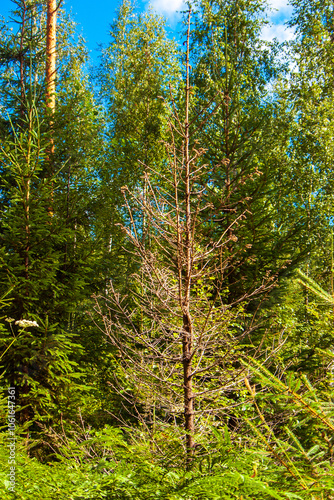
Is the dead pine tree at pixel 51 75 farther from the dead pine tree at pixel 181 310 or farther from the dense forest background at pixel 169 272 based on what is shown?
the dead pine tree at pixel 181 310

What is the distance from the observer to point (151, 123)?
12648 mm

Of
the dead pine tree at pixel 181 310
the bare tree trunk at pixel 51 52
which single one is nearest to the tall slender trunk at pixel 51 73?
the bare tree trunk at pixel 51 52

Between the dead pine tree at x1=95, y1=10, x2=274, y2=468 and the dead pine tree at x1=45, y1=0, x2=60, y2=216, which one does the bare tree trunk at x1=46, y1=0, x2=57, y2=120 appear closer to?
the dead pine tree at x1=45, y1=0, x2=60, y2=216

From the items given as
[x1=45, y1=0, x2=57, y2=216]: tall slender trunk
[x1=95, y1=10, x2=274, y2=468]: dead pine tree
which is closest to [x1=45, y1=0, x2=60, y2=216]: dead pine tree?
[x1=45, y1=0, x2=57, y2=216]: tall slender trunk

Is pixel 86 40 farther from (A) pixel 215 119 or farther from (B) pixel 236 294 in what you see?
(B) pixel 236 294

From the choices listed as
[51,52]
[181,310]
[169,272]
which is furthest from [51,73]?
[181,310]

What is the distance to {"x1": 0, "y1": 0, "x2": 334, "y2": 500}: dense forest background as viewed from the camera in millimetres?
2066

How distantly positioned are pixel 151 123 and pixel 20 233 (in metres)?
8.75

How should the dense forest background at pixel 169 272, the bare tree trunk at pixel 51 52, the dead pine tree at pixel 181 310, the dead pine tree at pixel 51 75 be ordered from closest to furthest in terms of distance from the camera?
the dense forest background at pixel 169 272 < the dead pine tree at pixel 181 310 < the dead pine tree at pixel 51 75 < the bare tree trunk at pixel 51 52

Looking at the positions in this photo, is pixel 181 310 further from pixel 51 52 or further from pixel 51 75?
pixel 51 52

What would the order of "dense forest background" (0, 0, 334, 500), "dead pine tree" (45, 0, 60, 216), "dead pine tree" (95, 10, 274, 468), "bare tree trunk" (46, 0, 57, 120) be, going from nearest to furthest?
"dense forest background" (0, 0, 334, 500), "dead pine tree" (95, 10, 274, 468), "dead pine tree" (45, 0, 60, 216), "bare tree trunk" (46, 0, 57, 120)

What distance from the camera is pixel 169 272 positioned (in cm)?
357

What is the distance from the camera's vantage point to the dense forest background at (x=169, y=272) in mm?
2066

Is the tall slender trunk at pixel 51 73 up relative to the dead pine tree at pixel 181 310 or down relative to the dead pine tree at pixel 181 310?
up
